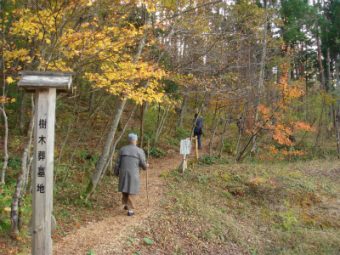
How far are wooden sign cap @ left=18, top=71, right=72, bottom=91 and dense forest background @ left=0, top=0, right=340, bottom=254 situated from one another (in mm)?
1220

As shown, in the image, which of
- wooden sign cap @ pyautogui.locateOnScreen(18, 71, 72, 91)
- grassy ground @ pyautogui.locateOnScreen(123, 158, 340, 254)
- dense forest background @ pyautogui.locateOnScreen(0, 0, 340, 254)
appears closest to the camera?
wooden sign cap @ pyautogui.locateOnScreen(18, 71, 72, 91)

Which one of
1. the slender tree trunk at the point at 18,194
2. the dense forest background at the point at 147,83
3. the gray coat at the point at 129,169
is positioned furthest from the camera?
the gray coat at the point at 129,169

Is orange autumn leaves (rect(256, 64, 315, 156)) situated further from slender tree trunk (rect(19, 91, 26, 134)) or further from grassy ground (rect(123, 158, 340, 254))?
slender tree trunk (rect(19, 91, 26, 134))

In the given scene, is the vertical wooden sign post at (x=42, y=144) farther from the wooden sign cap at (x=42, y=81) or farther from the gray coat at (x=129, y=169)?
the gray coat at (x=129, y=169)

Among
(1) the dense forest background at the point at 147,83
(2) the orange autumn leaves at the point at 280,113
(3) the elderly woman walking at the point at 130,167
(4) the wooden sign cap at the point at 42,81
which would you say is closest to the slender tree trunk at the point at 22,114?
(1) the dense forest background at the point at 147,83

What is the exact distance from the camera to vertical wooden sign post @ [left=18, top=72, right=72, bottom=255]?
214 inches

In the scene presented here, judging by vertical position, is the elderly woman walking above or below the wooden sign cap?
below

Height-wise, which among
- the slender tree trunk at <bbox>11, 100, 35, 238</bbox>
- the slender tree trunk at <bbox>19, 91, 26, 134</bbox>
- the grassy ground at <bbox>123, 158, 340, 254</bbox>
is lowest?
the grassy ground at <bbox>123, 158, 340, 254</bbox>

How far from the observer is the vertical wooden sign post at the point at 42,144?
543 centimetres

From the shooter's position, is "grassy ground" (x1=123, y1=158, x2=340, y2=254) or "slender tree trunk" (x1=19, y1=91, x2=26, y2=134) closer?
"grassy ground" (x1=123, y1=158, x2=340, y2=254)

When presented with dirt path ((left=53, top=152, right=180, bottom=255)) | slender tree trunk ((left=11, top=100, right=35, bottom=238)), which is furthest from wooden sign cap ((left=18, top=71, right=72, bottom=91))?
Result: dirt path ((left=53, top=152, right=180, bottom=255))

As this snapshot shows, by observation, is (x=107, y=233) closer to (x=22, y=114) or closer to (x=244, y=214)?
(x=244, y=214)

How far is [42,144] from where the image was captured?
5.44 meters

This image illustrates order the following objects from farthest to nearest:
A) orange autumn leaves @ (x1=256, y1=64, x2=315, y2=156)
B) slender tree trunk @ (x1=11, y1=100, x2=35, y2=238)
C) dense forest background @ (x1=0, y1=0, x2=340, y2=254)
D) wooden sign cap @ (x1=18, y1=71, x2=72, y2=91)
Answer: orange autumn leaves @ (x1=256, y1=64, x2=315, y2=156) → dense forest background @ (x1=0, y1=0, x2=340, y2=254) → slender tree trunk @ (x1=11, y1=100, x2=35, y2=238) → wooden sign cap @ (x1=18, y1=71, x2=72, y2=91)
